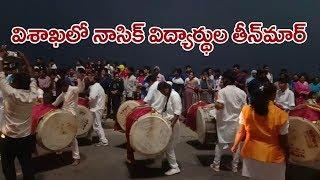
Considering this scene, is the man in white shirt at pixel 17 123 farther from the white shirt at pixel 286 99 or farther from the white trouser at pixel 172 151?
the white shirt at pixel 286 99

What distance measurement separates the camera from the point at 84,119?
378 inches

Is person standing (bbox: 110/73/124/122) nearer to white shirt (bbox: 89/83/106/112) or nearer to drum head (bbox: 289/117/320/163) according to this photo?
white shirt (bbox: 89/83/106/112)

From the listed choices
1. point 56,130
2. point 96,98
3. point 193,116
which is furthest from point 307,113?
point 96,98

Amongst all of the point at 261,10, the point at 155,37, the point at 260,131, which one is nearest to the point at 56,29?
the point at 155,37

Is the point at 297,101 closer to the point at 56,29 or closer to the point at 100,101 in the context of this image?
the point at 100,101

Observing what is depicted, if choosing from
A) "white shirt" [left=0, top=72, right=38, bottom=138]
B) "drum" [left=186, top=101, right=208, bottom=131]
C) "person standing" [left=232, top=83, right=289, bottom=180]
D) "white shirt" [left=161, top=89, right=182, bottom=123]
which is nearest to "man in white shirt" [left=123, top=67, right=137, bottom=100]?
"drum" [left=186, top=101, right=208, bottom=131]

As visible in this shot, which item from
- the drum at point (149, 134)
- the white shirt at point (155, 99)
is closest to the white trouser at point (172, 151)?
Answer: the drum at point (149, 134)

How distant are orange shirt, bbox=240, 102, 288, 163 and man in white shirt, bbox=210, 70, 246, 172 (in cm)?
245

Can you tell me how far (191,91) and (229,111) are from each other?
700cm

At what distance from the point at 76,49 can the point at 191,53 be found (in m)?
4.03

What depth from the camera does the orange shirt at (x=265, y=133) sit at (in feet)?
17.1

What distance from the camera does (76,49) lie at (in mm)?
17484

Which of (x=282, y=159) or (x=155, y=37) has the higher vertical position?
(x=155, y=37)

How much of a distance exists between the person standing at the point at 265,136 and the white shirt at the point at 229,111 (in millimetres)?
2397
